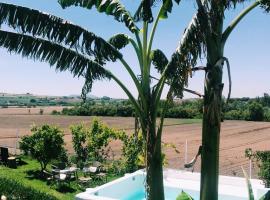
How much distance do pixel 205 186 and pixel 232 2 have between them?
2632 mm

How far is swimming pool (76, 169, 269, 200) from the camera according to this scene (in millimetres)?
13492

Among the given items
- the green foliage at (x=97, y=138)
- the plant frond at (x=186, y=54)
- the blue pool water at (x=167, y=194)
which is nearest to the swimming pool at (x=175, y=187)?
the blue pool water at (x=167, y=194)

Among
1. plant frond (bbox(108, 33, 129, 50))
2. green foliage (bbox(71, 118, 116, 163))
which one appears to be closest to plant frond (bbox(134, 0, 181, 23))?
plant frond (bbox(108, 33, 129, 50))

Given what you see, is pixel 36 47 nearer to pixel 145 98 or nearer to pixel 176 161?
pixel 145 98

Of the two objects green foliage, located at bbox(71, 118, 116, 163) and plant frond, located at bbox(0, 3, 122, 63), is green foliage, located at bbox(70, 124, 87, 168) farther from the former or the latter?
plant frond, located at bbox(0, 3, 122, 63)

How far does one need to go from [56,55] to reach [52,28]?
1.59 ft

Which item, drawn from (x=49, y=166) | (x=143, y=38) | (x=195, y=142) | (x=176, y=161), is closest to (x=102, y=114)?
(x=195, y=142)

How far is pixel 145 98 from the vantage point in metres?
8.28

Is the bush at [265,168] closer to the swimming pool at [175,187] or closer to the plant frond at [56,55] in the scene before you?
the swimming pool at [175,187]

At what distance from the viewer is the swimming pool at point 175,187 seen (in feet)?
44.3

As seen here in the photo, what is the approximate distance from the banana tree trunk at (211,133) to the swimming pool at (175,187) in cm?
679

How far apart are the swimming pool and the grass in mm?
1129

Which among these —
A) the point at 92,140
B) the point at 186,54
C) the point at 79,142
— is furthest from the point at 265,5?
the point at 79,142

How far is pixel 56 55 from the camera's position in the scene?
7.80 meters
